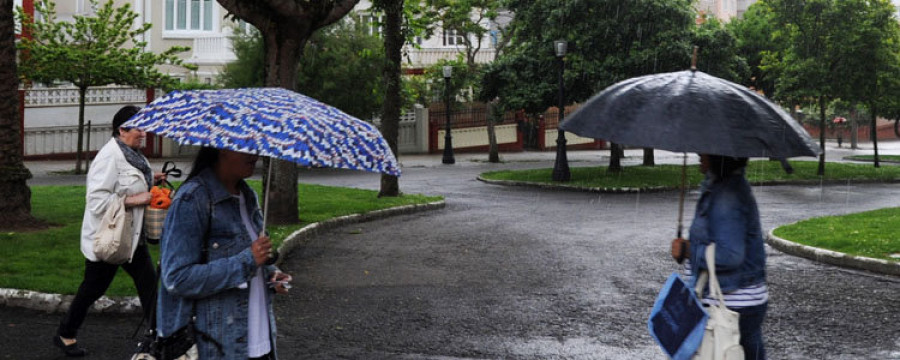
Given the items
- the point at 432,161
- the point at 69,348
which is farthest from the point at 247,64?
the point at 69,348

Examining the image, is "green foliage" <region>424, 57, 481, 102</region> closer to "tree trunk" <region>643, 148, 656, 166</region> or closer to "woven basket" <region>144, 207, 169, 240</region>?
"tree trunk" <region>643, 148, 656, 166</region>

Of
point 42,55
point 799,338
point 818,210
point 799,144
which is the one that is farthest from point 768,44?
point 799,144

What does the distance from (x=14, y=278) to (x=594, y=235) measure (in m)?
7.62

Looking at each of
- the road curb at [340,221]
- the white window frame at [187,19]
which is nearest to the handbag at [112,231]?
the road curb at [340,221]

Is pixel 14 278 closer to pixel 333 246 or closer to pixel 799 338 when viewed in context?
pixel 333 246

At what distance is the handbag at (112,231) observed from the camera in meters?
6.21

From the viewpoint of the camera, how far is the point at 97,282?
6465mm

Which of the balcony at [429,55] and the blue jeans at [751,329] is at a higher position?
the balcony at [429,55]

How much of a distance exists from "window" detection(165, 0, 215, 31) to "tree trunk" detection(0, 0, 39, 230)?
27327mm

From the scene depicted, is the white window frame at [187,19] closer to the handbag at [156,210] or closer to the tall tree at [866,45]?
the tall tree at [866,45]

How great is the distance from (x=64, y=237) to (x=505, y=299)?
5.78 meters

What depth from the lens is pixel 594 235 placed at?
44.8ft

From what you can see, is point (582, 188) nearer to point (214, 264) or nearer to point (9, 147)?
point (9, 147)

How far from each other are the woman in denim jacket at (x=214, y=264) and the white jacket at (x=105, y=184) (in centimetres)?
267
